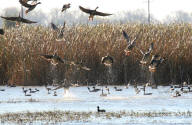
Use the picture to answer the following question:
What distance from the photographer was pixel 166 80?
63.6 ft

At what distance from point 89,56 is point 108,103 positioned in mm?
6141

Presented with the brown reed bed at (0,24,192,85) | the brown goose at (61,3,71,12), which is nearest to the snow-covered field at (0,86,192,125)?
the brown reed bed at (0,24,192,85)

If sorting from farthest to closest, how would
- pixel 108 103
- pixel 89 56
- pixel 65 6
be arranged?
pixel 89 56 < pixel 108 103 < pixel 65 6

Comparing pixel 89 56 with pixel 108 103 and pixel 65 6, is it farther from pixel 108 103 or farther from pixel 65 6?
pixel 65 6

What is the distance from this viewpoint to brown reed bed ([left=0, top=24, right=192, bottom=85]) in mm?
19344

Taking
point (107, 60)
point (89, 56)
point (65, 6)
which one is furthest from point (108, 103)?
point (89, 56)

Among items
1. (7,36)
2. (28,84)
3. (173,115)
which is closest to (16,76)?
(28,84)

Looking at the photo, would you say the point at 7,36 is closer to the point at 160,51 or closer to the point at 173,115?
the point at 160,51

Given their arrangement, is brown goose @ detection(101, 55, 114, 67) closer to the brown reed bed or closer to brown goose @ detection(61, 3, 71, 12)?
brown goose @ detection(61, 3, 71, 12)

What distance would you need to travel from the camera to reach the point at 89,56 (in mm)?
19812

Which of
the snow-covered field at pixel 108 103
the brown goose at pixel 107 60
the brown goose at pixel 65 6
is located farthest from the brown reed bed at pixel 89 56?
the brown goose at pixel 65 6

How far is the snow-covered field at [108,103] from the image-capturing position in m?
10.6

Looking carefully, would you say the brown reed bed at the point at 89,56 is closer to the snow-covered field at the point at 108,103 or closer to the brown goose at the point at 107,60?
the snow-covered field at the point at 108,103

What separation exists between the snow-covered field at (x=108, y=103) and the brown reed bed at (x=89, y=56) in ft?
5.01
